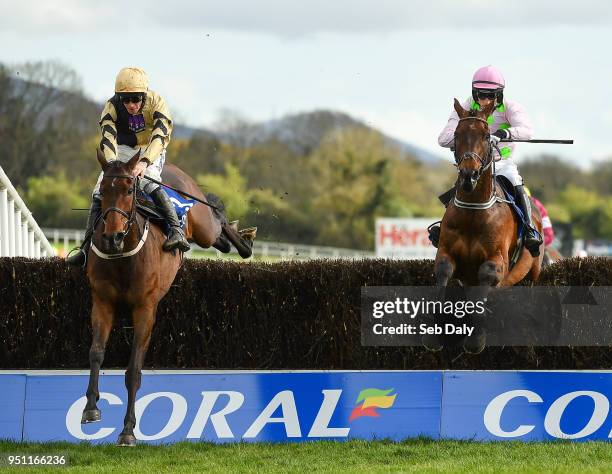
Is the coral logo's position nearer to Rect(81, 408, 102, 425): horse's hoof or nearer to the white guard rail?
Rect(81, 408, 102, 425): horse's hoof

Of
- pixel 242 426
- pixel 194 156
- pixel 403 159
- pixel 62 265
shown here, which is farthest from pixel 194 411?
pixel 403 159

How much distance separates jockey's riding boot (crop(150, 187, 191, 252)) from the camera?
29.5 ft

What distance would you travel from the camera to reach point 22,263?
9625mm

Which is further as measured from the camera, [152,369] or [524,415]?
[152,369]

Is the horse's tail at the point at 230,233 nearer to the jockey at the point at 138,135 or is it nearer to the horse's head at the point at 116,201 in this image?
the jockey at the point at 138,135

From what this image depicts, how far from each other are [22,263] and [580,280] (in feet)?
15.4

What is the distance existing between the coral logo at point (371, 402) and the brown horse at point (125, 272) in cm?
166

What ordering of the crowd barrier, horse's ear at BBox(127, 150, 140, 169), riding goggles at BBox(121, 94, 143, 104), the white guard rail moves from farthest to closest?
the white guard rail → riding goggles at BBox(121, 94, 143, 104) → the crowd barrier → horse's ear at BBox(127, 150, 140, 169)

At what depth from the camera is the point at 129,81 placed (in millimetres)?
9039

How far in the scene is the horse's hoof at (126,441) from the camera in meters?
8.07

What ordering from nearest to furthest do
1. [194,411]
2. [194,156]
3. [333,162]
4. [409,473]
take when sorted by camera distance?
1. [409,473]
2. [194,411]
3. [194,156]
4. [333,162]

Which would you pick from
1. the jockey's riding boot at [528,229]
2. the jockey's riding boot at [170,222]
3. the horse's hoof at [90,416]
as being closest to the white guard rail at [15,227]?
the jockey's riding boot at [170,222]

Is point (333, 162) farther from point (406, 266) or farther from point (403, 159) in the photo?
point (406, 266)

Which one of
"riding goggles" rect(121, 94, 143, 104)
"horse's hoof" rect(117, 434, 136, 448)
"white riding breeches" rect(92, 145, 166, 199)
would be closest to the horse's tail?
"white riding breeches" rect(92, 145, 166, 199)
